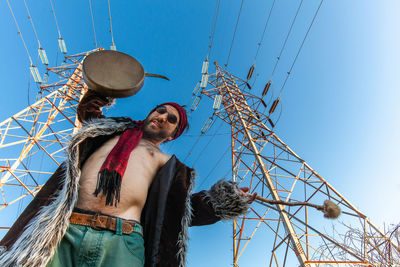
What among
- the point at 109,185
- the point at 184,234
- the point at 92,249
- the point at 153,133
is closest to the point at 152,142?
the point at 153,133

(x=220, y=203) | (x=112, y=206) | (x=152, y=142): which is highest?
(x=152, y=142)

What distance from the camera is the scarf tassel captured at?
1167mm

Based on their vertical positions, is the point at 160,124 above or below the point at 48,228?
above

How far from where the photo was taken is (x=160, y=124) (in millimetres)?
1816

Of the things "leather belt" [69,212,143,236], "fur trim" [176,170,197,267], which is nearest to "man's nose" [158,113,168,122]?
"fur trim" [176,170,197,267]

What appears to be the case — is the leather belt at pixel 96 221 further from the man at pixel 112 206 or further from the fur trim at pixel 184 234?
the fur trim at pixel 184 234

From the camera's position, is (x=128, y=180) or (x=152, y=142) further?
(x=152, y=142)

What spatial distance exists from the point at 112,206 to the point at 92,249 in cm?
23

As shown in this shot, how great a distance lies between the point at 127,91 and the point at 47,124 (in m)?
6.27

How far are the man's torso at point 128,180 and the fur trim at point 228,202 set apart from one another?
455 mm

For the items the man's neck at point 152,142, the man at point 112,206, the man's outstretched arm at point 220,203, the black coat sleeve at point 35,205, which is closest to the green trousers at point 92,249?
the man at point 112,206

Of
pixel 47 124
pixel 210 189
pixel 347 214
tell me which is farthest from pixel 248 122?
pixel 47 124

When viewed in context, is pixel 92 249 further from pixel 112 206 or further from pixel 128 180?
pixel 128 180

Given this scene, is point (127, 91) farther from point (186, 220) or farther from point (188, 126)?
point (186, 220)
